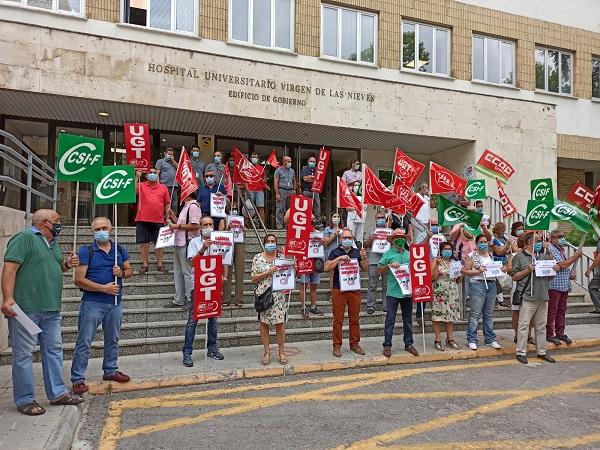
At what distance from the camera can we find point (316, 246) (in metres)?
9.03

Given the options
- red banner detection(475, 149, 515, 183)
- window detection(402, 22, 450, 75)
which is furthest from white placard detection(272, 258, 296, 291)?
window detection(402, 22, 450, 75)

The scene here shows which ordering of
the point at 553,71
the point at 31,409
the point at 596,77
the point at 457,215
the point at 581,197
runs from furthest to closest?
the point at 596,77
the point at 553,71
the point at 581,197
the point at 457,215
the point at 31,409

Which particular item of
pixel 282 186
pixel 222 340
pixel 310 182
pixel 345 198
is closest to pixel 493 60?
pixel 310 182

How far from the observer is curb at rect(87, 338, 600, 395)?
19.6 feet

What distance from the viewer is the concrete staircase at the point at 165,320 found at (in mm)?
7371

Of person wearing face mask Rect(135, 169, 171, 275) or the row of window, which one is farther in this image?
the row of window

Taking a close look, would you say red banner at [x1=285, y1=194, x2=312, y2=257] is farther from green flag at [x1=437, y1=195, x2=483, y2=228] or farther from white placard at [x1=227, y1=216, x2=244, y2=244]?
green flag at [x1=437, y1=195, x2=483, y2=228]

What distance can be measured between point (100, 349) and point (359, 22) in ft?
40.2

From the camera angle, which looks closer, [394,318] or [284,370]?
[284,370]

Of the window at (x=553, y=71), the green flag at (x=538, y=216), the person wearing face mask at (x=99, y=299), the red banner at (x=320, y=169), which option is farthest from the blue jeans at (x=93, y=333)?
the window at (x=553, y=71)

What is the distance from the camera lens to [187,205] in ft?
27.4

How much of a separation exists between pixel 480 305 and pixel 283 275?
350cm

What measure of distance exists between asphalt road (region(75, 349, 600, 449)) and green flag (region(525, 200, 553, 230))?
2.44 metres

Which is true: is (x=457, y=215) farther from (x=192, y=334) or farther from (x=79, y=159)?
(x=79, y=159)
